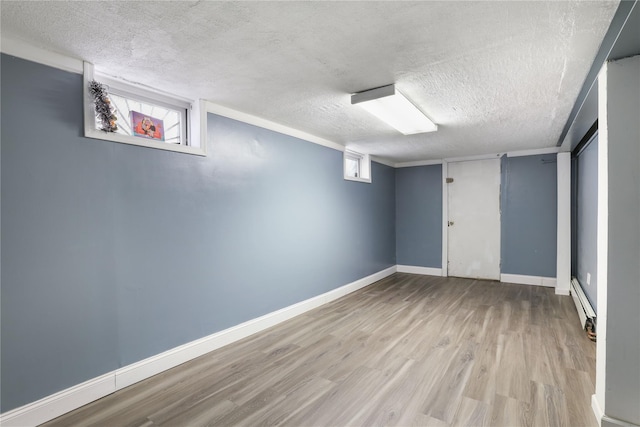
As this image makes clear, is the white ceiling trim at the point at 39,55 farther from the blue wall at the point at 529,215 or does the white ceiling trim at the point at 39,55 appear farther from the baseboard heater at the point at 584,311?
the blue wall at the point at 529,215

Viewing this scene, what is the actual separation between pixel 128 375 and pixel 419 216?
5.49 meters

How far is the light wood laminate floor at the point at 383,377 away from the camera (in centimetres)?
195

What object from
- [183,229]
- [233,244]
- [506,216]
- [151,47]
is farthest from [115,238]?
[506,216]

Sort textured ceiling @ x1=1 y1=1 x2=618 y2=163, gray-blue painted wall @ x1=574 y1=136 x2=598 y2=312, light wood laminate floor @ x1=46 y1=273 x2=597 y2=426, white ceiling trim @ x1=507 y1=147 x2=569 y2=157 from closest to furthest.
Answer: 1. textured ceiling @ x1=1 y1=1 x2=618 y2=163
2. light wood laminate floor @ x1=46 y1=273 x2=597 y2=426
3. gray-blue painted wall @ x1=574 y1=136 x2=598 y2=312
4. white ceiling trim @ x1=507 y1=147 x2=569 y2=157

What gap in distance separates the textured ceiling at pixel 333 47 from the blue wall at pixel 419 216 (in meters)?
3.16

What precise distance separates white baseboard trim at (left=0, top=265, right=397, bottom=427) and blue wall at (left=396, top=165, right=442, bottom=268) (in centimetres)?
344

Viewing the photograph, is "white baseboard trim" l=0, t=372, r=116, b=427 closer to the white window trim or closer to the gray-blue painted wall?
the white window trim

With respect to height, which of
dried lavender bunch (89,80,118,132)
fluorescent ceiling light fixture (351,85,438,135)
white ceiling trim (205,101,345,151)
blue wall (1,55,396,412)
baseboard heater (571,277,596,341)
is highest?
white ceiling trim (205,101,345,151)

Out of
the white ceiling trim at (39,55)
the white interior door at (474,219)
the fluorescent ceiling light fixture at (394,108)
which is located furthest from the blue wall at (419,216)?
the white ceiling trim at (39,55)

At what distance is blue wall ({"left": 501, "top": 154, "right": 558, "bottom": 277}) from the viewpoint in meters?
5.10

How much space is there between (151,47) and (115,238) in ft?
4.43

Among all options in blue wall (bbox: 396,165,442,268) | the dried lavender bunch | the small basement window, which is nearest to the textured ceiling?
the dried lavender bunch

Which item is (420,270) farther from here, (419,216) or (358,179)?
(358,179)

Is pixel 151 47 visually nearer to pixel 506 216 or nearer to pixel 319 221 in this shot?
pixel 319 221
